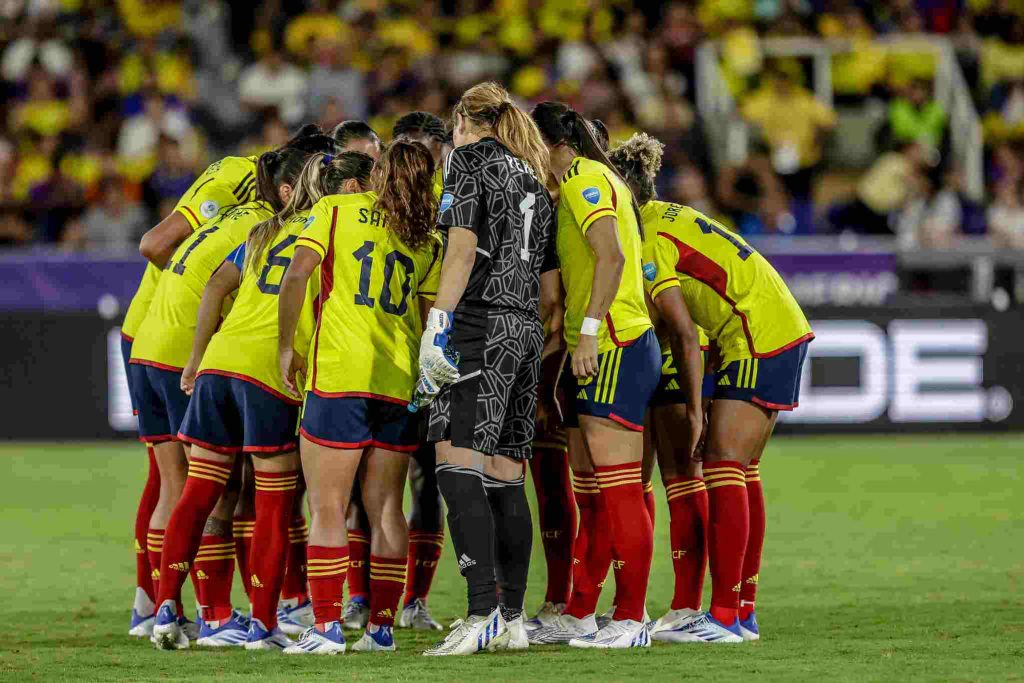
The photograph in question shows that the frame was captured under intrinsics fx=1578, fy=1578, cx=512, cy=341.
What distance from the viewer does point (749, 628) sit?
673 cm

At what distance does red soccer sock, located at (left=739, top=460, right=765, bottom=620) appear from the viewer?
682cm

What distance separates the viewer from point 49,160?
691 inches

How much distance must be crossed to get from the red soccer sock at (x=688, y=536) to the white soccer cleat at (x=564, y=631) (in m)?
0.48

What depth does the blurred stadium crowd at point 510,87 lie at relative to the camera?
54.2 ft

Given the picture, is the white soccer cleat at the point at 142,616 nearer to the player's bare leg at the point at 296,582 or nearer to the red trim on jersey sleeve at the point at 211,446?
the player's bare leg at the point at 296,582

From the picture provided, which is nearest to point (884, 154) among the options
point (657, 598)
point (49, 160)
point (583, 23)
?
point (583, 23)

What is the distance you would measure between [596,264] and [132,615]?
2.79 meters

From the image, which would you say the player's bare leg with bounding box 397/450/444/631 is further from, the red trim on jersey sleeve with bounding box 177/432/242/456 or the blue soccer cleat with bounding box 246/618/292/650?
the red trim on jersey sleeve with bounding box 177/432/242/456

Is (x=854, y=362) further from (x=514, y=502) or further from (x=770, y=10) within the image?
(x=514, y=502)

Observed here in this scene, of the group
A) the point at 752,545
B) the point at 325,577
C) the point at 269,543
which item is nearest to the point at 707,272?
the point at 752,545

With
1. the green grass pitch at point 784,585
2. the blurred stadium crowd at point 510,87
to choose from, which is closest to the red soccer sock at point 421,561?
the green grass pitch at point 784,585

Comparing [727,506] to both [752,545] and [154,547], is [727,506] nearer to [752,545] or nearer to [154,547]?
[752,545]

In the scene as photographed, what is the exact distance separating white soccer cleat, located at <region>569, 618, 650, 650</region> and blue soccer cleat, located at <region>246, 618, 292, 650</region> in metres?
1.20

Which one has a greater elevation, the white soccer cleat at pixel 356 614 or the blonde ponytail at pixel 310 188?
the blonde ponytail at pixel 310 188
